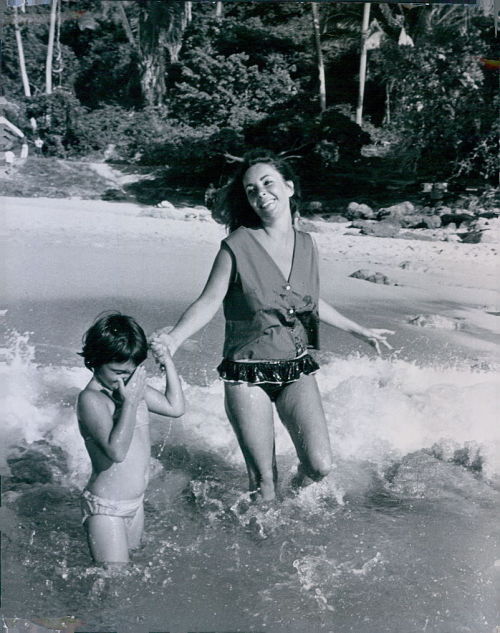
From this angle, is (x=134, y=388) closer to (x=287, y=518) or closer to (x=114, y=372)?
(x=114, y=372)

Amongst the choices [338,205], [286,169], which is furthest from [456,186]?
[286,169]

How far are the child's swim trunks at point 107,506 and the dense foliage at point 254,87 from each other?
1.21m

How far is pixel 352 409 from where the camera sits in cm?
298

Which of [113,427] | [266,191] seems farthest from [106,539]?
[266,191]

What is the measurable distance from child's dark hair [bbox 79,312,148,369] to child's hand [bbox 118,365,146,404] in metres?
0.07

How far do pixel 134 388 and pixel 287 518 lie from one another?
0.77m

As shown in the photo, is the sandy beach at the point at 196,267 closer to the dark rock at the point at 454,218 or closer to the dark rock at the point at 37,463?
the dark rock at the point at 454,218

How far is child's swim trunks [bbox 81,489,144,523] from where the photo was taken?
2.65m

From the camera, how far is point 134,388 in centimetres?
257

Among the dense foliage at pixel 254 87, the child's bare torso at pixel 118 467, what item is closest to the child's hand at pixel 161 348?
the child's bare torso at pixel 118 467

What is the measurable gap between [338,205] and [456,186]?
0.49m

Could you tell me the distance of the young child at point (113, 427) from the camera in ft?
8.64

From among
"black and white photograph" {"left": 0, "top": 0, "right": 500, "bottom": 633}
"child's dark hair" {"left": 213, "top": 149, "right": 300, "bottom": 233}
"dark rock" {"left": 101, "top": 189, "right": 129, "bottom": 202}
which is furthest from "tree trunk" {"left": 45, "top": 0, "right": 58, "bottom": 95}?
"child's dark hair" {"left": 213, "top": 149, "right": 300, "bottom": 233}

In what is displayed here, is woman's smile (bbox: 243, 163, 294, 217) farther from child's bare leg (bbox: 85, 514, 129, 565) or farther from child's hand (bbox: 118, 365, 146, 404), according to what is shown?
child's bare leg (bbox: 85, 514, 129, 565)
